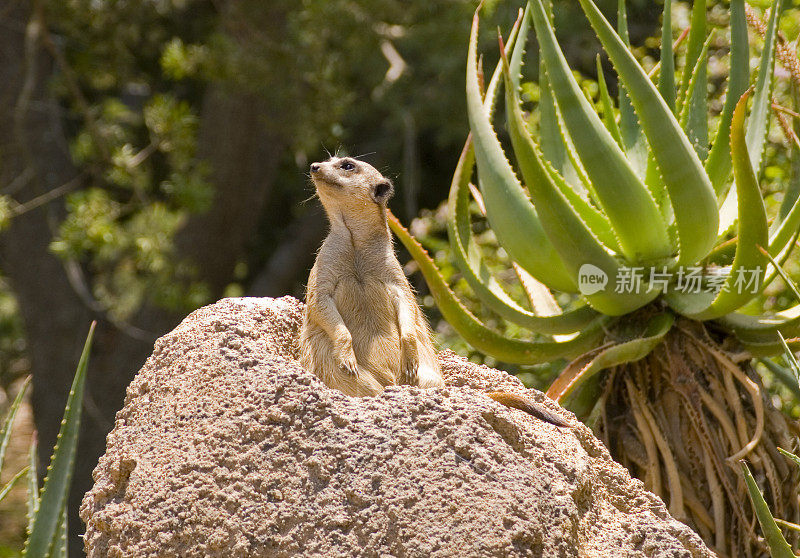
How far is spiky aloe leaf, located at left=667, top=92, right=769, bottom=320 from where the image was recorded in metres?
3.03

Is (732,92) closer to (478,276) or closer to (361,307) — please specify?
(478,276)

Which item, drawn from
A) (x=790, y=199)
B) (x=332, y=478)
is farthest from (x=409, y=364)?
(x=790, y=199)

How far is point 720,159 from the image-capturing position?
12.0 feet

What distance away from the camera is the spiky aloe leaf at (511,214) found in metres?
3.62

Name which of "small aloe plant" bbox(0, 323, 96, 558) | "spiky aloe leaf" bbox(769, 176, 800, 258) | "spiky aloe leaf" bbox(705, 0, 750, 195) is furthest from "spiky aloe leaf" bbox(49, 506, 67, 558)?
"spiky aloe leaf" bbox(705, 0, 750, 195)

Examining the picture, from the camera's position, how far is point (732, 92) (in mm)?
3812

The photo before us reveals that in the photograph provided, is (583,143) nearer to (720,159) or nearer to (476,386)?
(720,159)

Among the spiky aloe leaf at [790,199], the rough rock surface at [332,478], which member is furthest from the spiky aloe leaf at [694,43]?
the rough rock surface at [332,478]

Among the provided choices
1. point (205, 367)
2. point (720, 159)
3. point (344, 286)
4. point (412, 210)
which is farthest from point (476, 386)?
point (412, 210)

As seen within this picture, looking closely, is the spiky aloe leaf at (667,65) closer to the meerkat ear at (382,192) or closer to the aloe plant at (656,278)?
the aloe plant at (656,278)

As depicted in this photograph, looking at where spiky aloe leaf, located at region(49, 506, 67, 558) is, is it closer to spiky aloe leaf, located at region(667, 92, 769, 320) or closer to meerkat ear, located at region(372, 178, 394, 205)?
meerkat ear, located at region(372, 178, 394, 205)

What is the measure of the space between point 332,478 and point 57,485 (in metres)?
0.53

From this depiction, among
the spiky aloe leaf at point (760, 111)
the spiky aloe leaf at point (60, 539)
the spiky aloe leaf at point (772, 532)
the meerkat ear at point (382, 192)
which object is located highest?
the spiky aloe leaf at point (760, 111)

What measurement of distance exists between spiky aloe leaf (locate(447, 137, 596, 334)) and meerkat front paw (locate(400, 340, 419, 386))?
0.97 m
